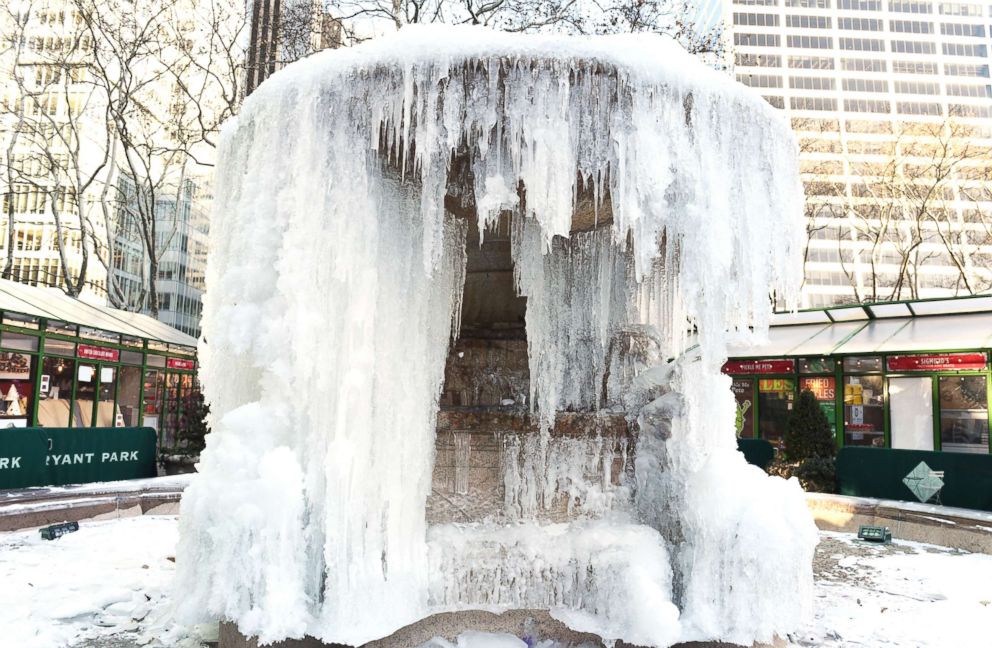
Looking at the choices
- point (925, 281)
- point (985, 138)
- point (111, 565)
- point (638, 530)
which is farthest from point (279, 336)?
point (925, 281)

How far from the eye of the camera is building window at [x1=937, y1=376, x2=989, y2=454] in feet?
48.5

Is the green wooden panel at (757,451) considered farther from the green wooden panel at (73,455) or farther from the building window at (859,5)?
the building window at (859,5)

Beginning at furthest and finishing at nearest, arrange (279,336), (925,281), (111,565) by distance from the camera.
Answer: (925,281)
(111,565)
(279,336)

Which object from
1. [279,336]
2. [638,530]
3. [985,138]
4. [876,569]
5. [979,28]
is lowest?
[876,569]

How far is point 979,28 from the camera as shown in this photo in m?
86.4

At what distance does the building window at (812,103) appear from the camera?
84.4m

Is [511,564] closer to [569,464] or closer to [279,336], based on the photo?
[569,464]

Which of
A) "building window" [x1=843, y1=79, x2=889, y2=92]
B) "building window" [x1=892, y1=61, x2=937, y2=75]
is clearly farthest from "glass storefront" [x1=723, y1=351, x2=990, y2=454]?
"building window" [x1=892, y1=61, x2=937, y2=75]

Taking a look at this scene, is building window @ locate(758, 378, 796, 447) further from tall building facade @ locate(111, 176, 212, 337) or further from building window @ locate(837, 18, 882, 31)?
building window @ locate(837, 18, 882, 31)

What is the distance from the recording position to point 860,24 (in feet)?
287

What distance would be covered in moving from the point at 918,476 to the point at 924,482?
0.41ft

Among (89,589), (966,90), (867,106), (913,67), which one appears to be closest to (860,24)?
(913,67)

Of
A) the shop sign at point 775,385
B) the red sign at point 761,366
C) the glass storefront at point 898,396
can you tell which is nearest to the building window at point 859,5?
the red sign at point 761,366

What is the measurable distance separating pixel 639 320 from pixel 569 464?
7.55 ft
